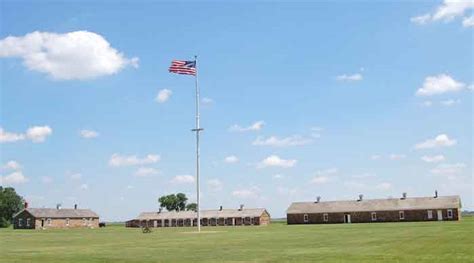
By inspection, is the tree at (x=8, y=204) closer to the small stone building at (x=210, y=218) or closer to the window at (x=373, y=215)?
the small stone building at (x=210, y=218)

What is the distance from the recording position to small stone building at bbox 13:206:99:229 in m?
107

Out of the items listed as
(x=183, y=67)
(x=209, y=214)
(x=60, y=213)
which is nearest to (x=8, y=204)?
(x=60, y=213)

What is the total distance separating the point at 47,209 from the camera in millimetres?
111938

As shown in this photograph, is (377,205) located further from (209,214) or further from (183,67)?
(183,67)

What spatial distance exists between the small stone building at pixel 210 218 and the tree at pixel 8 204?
2735 cm

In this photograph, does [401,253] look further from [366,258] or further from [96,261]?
[96,261]

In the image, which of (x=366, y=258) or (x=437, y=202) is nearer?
(x=366, y=258)

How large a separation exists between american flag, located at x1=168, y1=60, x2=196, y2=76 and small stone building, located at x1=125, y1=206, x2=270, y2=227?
56383 millimetres

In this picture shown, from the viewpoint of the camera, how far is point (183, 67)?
5275 centimetres

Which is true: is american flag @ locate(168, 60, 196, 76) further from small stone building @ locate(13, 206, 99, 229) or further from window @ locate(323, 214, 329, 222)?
small stone building @ locate(13, 206, 99, 229)

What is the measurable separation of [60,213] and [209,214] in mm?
29032

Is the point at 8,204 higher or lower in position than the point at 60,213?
higher

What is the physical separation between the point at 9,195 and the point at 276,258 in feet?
380

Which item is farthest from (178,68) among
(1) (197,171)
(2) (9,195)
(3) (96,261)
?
(2) (9,195)
